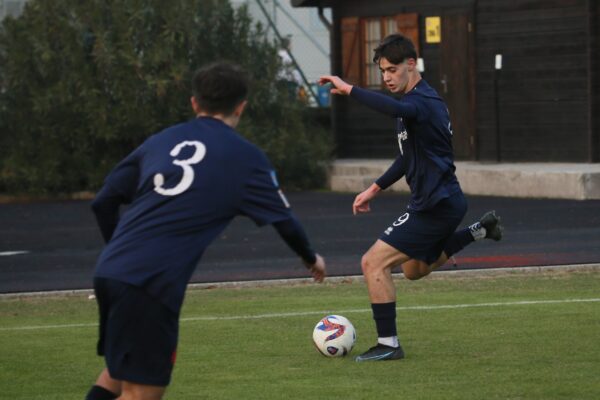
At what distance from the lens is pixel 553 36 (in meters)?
24.9

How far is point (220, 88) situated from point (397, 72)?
3.57m

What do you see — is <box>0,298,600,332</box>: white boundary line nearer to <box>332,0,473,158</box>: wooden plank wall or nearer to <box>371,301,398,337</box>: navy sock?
<box>371,301,398,337</box>: navy sock

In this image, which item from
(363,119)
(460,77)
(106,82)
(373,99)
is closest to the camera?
(373,99)

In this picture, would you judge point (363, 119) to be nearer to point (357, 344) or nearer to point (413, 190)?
point (357, 344)

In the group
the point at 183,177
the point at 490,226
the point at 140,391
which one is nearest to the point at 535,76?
the point at 490,226

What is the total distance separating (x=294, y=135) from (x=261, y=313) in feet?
49.9

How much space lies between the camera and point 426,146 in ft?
31.4

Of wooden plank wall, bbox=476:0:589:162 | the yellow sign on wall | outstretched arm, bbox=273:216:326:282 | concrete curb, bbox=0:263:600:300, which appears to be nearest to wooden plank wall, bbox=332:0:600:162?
wooden plank wall, bbox=476:0:589:162

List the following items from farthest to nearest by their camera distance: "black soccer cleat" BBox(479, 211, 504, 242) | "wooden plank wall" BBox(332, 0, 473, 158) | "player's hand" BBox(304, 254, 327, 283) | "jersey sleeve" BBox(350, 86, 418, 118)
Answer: "wooden plank wall" BBox(332, 0, 473, 158), "black soccer cleat" BBox(479, 211, 504, 242), "jersey sleeve" BBox(350, 86, 418, 118), "player's hand" BBox(304, 254, 327, 283)

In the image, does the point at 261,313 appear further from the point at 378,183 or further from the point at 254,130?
the point at 254,130

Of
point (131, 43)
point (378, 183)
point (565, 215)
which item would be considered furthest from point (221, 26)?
point (378, 183)

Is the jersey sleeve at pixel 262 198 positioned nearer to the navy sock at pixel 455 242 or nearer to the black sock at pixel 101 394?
the black sock at pixel 101 394

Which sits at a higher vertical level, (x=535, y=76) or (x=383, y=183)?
(x=383, y=183)

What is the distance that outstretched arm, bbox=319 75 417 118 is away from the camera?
8711 millimetres
